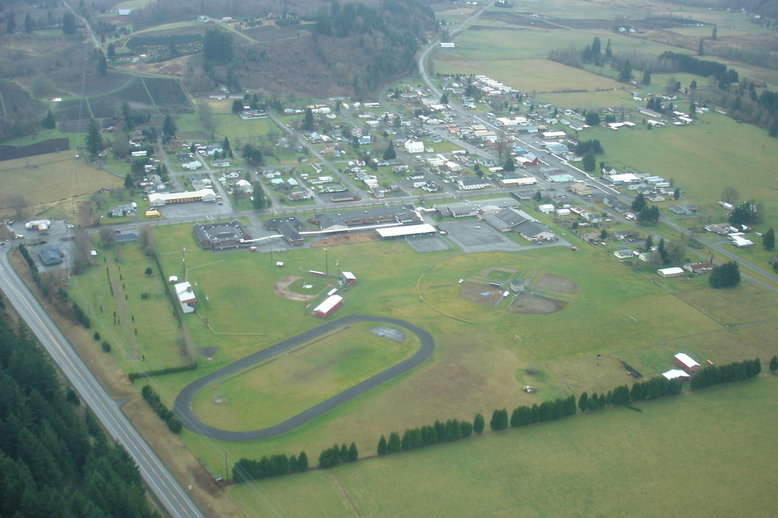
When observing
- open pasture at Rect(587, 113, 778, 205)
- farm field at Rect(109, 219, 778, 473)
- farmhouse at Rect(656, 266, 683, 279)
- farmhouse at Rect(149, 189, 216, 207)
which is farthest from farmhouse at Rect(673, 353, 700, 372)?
farmhouse at Rect(149, 189, 216, 207)

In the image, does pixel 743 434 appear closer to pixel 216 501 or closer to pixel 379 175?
pixel 216 501

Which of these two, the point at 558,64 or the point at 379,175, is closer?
the point at 379,175

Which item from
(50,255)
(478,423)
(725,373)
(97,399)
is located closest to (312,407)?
(478,423)

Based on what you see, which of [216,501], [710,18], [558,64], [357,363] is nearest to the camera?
[216,501]

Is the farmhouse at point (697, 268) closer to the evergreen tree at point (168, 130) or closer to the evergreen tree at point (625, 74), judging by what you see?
the evergreen tree at point (168, 130)

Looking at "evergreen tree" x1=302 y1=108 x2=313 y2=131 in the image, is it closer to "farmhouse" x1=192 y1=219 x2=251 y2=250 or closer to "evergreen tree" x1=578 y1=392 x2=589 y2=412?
"farmhouse" x1=192 y1=219 x2=251 y2=250

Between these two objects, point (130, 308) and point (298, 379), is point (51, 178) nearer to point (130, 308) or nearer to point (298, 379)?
point (130, 308)

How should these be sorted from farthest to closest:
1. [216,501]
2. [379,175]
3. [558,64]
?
[558,64]
[379,175]
[216,501]

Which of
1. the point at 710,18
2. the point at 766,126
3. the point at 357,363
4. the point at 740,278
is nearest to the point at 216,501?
the point at 357,363
